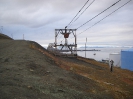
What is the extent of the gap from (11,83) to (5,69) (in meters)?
3.12

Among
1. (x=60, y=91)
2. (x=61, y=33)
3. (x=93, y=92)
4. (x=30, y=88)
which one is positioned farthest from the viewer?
(x=61, y=33)

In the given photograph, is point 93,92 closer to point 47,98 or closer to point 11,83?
point 47,98

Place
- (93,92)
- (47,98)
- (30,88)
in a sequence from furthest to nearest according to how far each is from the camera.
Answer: (93,92)
(30,88)
(47,98)

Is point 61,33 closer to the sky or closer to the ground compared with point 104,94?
closer to the sky

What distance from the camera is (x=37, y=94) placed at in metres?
7.48

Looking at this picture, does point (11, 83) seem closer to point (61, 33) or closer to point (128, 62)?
point (61, 33)

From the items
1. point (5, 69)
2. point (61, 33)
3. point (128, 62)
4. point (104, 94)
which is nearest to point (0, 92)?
point (5, 69)

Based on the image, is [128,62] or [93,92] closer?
[93,92]

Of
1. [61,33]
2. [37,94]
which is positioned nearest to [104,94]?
[37,94]

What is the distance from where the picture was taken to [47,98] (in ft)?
23.9

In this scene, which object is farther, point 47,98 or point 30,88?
point 30,88

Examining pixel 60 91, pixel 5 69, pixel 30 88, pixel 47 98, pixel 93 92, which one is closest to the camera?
pixel 47 98

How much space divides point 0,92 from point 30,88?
1605 millimetres

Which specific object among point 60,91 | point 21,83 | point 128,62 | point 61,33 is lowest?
point 128,62
